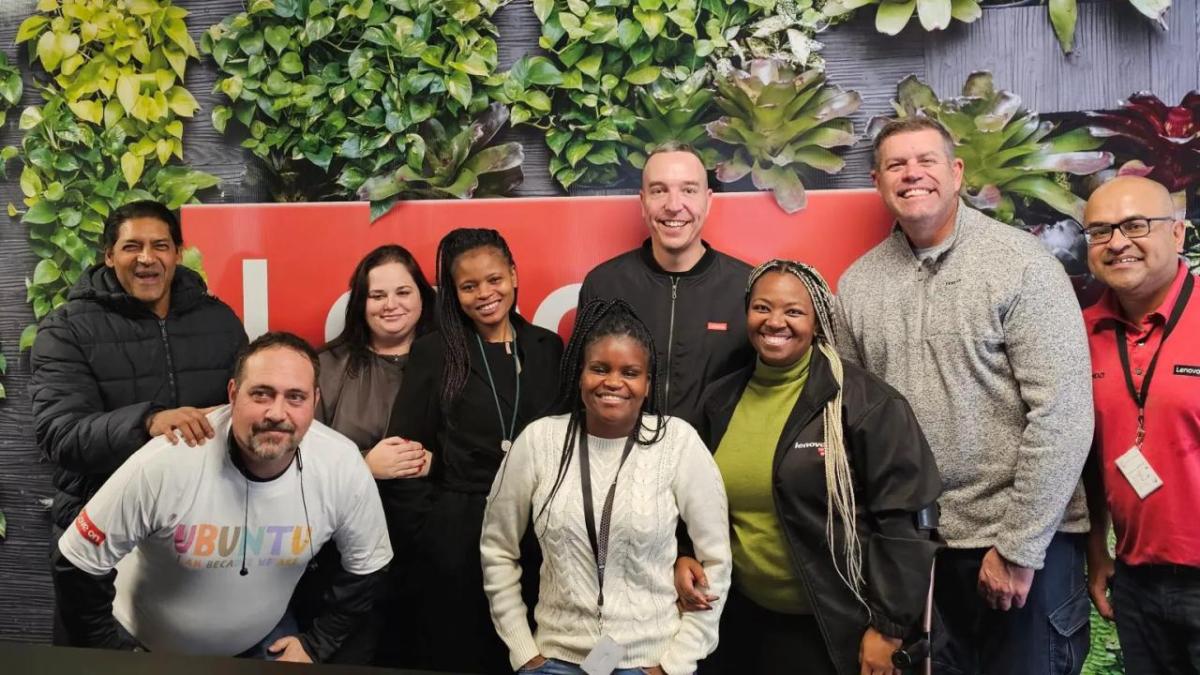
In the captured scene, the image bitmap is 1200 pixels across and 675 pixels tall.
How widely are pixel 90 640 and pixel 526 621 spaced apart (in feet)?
4.33

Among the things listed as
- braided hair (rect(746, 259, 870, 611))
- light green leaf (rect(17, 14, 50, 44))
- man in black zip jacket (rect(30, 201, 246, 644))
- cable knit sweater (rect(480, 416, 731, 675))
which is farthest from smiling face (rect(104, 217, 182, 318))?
braided hair (rect(746, 259, 870, 611))

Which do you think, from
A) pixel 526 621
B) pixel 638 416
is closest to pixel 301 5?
pixel 638 416

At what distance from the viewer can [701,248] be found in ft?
9.11

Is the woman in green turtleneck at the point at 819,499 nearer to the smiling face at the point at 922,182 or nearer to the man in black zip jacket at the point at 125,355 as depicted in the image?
Answer: the smiling face at the point at 922,182

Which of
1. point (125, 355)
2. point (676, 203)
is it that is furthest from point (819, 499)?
point (125, 355)

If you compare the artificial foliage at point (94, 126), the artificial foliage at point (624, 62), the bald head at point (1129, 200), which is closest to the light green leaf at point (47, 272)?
the artificial foliage at point (94, 126)

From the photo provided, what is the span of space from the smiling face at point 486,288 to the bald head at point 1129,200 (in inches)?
61.3

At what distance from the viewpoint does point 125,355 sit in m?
2.94

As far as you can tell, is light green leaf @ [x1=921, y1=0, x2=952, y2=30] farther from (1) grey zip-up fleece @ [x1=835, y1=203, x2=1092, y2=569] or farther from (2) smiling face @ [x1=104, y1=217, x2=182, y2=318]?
(2) smiling face @ [x1=104, y1=217, x2=182, y2=318]

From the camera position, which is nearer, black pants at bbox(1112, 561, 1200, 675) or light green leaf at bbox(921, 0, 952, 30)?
black pants at bbox(1112, 561, 1200, 675)

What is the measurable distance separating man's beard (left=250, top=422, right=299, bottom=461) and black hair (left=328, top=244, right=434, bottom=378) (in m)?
0.31

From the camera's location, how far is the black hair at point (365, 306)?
116 inches

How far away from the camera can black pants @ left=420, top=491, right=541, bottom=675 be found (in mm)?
2801

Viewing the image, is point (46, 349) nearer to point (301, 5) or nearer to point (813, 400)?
point (301, 5)
